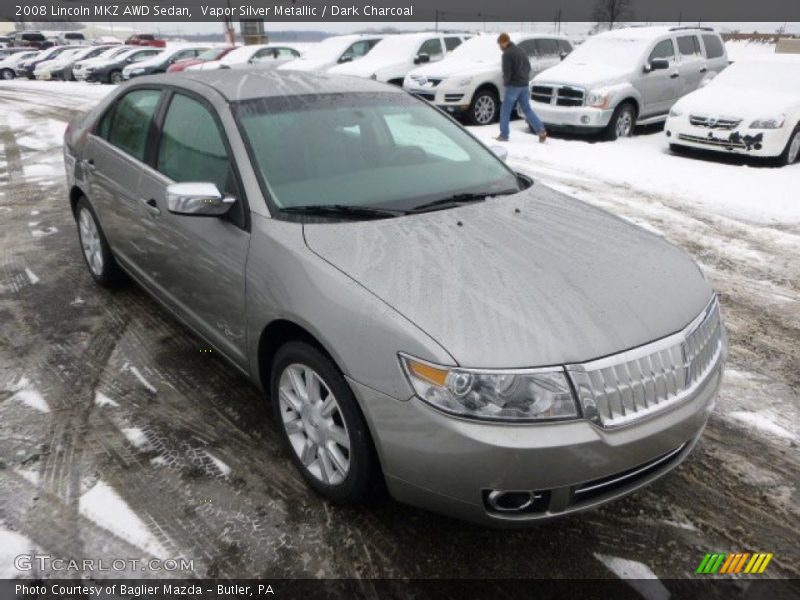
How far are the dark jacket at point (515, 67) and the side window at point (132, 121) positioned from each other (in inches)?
283

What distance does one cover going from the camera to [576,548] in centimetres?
237

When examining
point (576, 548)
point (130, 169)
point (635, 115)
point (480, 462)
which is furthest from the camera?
point (635, 115)

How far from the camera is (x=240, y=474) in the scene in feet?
9.02

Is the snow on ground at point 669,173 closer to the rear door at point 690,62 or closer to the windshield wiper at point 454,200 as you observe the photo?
the rear door at point 690,62

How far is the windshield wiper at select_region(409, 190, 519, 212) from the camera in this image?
114 inches

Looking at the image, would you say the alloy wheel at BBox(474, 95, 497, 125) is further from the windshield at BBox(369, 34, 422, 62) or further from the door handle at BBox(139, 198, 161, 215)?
the door handle at BBox(139, 198, 161, 215)

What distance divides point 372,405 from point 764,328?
3.14 meters

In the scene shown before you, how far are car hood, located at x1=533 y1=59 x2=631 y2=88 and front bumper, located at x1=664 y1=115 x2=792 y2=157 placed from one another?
164 cm

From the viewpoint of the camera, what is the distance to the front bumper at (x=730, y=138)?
8172 mm

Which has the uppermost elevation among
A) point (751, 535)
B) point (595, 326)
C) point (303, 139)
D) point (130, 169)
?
point (303, 139)

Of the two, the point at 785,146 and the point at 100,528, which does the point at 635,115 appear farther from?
the point at 100,528

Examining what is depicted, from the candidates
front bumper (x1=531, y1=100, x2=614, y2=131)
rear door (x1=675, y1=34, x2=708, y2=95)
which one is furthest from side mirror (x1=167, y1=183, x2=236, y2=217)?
rear door (x1=675, y1=34, x2=708, y2=95)

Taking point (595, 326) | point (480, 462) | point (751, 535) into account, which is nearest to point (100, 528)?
point (480, 462)

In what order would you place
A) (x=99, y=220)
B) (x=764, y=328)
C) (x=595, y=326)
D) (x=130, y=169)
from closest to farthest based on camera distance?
(x=595, y=326) < (x=130, y=169) < (x=764, y=328) < (x=99, y=220)
